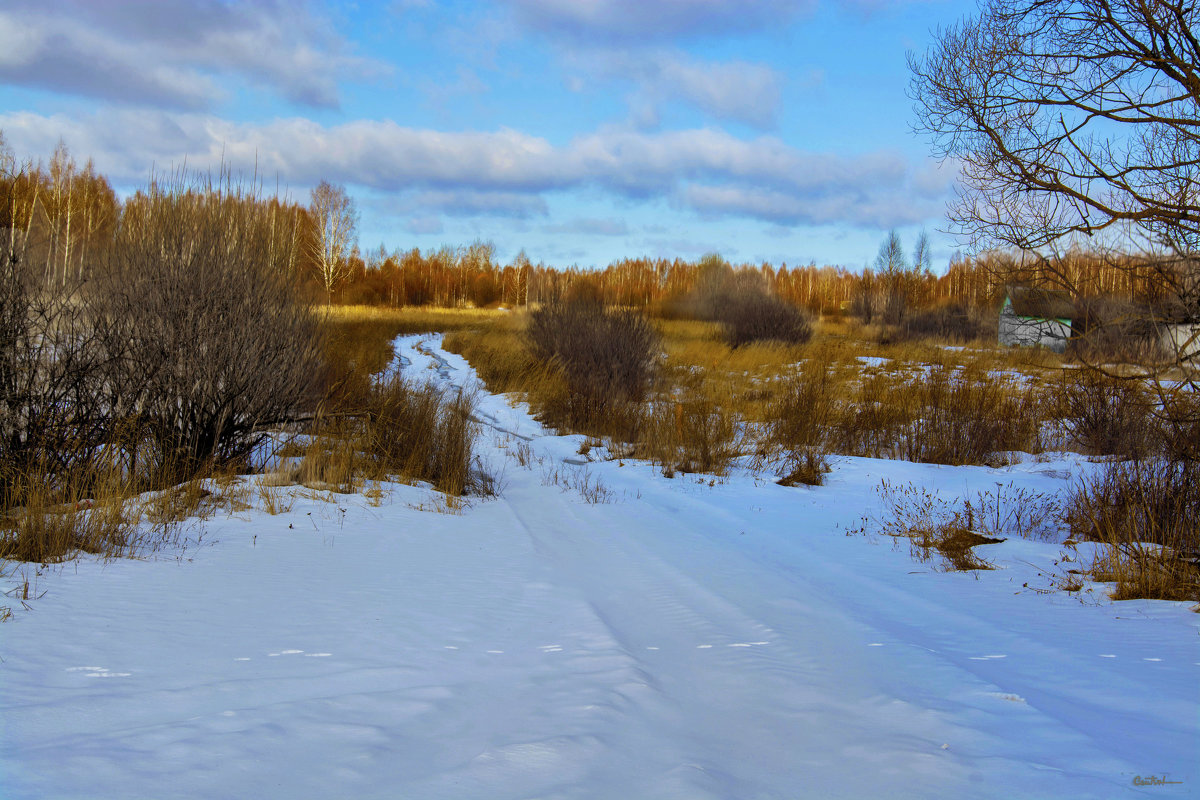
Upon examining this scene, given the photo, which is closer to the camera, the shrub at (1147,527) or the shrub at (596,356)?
the shrub at (1147,527)

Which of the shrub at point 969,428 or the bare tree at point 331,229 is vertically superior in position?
the bare tree at point 331,229

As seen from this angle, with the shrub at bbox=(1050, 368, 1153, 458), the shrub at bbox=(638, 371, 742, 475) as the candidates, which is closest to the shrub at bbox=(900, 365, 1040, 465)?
the shrub at bbox=(1050, 368, 1153, 458)

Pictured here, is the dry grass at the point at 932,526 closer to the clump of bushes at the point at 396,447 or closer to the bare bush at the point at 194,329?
the clump of bushes at the point at 396,447

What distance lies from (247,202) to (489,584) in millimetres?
6421

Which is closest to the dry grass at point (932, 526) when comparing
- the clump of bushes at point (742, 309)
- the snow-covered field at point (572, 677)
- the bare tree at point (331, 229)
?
the snow-covered field at point (572, 677)

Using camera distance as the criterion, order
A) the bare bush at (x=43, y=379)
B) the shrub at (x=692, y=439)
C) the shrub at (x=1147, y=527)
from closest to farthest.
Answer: the shrub at (x=1147, y=527), the bare bush at (x=43, y=379), the shrub at (x=692, y=439)

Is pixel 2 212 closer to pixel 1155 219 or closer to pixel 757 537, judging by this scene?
pixel 757 537

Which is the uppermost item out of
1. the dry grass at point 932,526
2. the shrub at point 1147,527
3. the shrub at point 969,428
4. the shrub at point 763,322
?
the shrub at point 763,322

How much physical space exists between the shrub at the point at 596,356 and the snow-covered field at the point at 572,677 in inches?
336

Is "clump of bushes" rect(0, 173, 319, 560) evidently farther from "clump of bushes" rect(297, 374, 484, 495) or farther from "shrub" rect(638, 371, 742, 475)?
"shrub" rect(638, 371, 742, 475)

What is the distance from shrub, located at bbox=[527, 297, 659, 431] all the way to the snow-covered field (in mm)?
8537

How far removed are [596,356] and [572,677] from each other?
1309 cm

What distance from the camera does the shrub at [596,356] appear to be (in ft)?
48.5

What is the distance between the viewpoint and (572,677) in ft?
10.9
